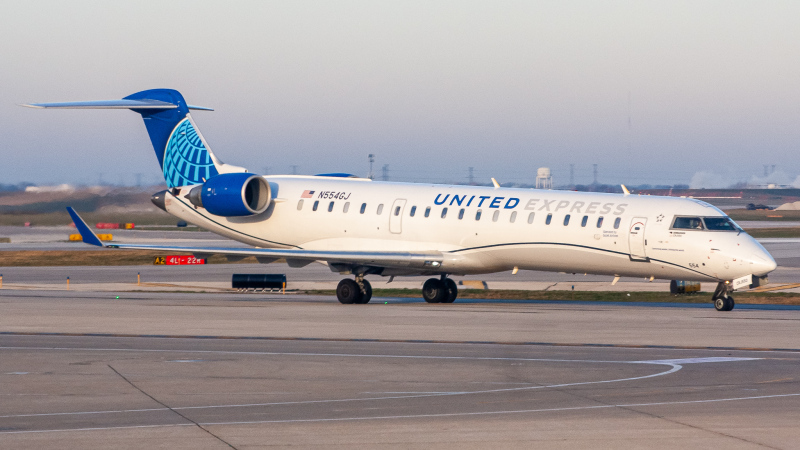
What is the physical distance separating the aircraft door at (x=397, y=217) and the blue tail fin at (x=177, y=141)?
698cm

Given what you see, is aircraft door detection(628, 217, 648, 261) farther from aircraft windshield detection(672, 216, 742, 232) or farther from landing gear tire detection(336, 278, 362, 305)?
landing gear tire detection(336, 278, 362, 305)

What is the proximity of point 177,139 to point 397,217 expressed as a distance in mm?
8621

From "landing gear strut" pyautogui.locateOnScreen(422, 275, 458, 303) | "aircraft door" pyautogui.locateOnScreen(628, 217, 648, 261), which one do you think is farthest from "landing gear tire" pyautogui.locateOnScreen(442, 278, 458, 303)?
"aircraft door" pyautogui.locateOnScreen(628, 217, 648, 261)

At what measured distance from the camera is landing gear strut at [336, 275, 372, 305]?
28.6 meters

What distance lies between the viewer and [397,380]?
549 inches

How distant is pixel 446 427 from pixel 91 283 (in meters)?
29.0

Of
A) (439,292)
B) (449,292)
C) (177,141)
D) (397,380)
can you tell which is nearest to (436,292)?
(439,292)

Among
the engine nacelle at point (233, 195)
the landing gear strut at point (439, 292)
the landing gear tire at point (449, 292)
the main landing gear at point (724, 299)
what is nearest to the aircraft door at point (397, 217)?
the landing gear strut at point (439, 292)

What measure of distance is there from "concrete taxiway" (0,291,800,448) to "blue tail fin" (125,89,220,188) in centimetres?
951

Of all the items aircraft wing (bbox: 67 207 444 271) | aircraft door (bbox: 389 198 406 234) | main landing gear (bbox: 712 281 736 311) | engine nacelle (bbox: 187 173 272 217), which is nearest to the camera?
main landing gear (bbox: 712 281 736 311)

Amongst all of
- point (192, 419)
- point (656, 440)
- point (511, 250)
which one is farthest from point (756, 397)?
point (511, 250)

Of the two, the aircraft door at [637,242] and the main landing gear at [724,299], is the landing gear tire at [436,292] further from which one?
A: the main landing gear at [724,299]

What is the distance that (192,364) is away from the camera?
50.8 ft

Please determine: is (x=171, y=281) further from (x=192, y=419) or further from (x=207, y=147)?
(x=192, y=419)
